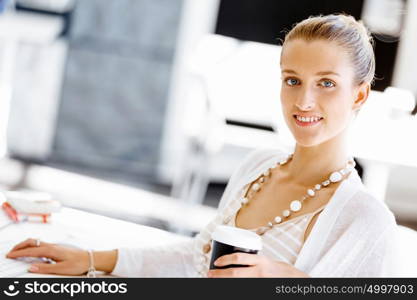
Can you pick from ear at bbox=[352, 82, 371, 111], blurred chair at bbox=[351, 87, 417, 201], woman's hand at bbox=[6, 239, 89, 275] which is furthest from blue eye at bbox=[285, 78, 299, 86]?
blurred chair at bbox=[351, 87, 417, 201]

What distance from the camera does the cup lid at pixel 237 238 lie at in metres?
0.70

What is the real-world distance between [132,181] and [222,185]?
646 mm

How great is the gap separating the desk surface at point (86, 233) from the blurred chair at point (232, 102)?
6.59ft

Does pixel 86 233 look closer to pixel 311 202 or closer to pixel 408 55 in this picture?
pixel 311 202

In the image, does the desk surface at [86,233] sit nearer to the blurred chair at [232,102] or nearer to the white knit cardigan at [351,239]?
the white knit cardigan at [351,239]

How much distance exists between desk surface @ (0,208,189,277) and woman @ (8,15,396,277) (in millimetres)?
116

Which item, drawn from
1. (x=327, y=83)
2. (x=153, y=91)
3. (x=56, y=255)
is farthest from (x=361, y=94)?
(x=153, y=91)

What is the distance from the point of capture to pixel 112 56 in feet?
15.1

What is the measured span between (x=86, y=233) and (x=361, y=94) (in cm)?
58

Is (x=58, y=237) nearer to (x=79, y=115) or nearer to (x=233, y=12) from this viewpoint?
(x=233, y=12)

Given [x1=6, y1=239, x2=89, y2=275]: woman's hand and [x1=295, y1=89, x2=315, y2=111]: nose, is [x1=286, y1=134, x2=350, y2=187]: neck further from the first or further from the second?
[x1=6, y1=239, x2=89, y2=275]: woman's hand

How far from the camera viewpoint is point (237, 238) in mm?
703

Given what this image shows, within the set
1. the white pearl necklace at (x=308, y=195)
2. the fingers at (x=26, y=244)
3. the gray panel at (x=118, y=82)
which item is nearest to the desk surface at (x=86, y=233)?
the fingers at (x=26, y=244)

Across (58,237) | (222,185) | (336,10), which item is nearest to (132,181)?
(222,185)
